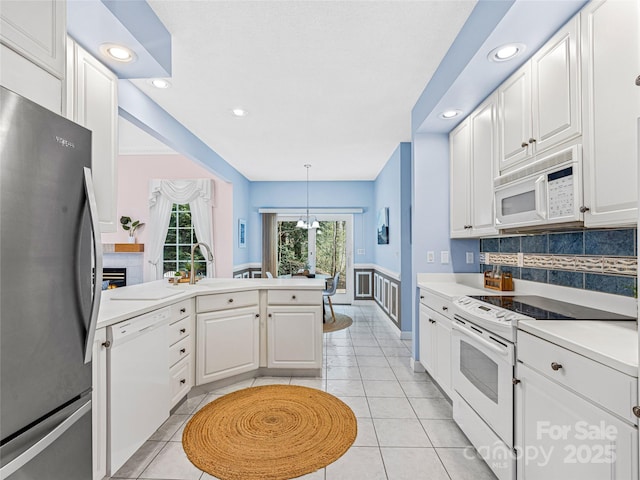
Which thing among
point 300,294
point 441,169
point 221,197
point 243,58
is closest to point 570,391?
point 300,294

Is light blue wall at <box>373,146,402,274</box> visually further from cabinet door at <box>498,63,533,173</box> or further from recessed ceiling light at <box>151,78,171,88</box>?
recessed ceiling light at <box>151,78,171,88</box>

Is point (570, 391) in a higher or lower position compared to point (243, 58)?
lower

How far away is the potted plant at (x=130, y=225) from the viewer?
5355 mm

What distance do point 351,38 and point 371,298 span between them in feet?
17.4

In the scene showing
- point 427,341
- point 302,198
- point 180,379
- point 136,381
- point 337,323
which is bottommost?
point 337,323

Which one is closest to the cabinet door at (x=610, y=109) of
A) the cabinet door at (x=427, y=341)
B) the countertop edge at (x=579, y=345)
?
the countertop edge at (x=579, y=345)

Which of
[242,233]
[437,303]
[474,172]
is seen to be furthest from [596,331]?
[242,233]

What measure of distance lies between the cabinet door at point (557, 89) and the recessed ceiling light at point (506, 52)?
11cm

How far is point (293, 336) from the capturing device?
9.82ft

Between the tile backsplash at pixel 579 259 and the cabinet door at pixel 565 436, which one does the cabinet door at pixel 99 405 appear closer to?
the cabinet door at pixel 565 436

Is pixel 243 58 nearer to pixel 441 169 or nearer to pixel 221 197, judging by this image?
pixel 441 169

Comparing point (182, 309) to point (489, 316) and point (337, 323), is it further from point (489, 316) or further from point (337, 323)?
point (337, 323)

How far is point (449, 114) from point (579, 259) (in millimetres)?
1514

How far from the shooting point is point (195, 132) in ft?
12.6
